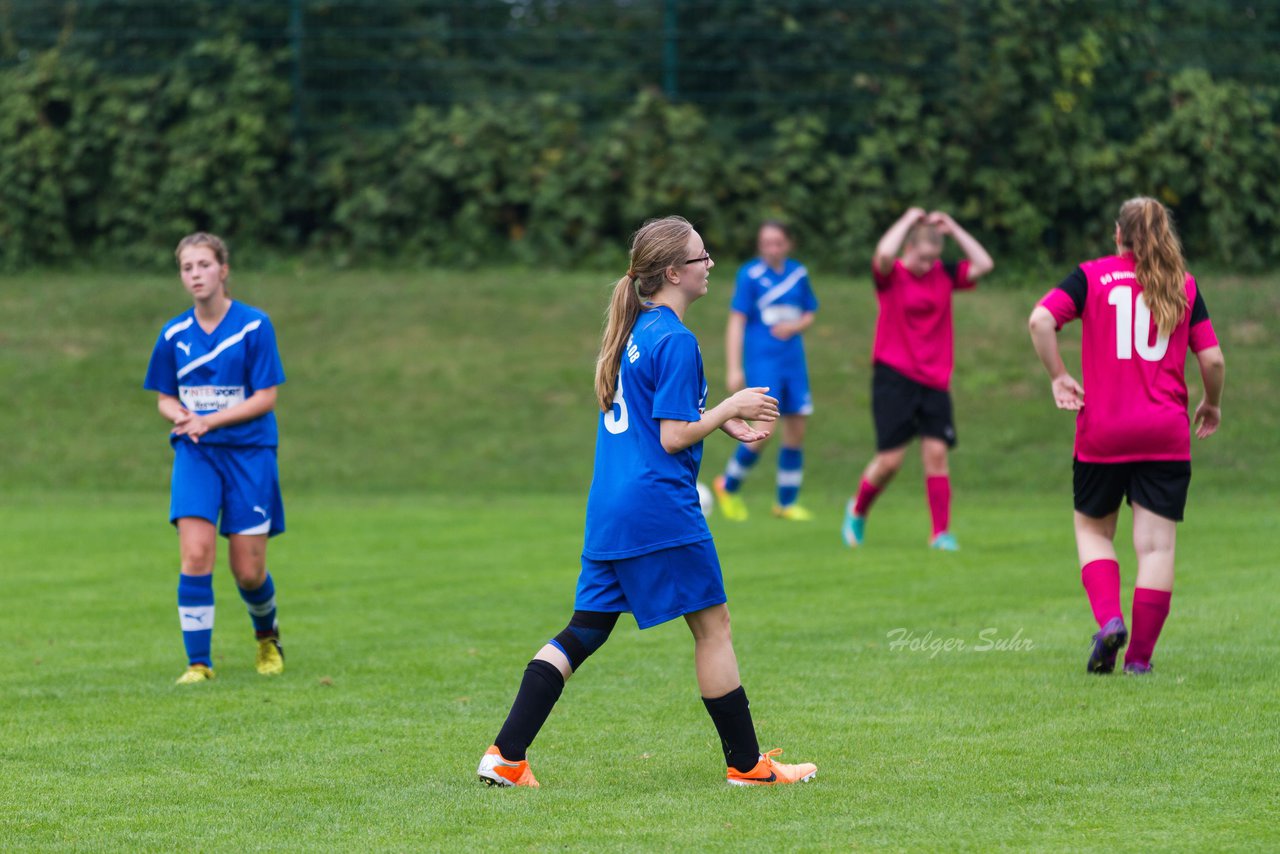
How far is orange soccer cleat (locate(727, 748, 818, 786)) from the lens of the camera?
5.32 m

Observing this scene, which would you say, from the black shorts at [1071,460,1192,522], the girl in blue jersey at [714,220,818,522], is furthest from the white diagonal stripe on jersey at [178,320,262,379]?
the girl in blue jersey at [714,220,818,522]

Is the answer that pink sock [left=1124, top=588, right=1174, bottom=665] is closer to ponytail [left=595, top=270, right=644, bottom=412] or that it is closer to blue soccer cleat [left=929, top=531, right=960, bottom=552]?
ponytail [left=595, top=270, right=644, bottom=412]

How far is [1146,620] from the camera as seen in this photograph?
701cm

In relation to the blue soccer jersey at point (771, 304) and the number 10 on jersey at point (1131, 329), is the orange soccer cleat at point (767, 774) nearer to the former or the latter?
the number 10 on jersey at point (1131, 329)

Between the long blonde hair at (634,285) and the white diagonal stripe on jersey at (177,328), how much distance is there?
9.93ft

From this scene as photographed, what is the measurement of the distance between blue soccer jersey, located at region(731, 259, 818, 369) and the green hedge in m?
7.83

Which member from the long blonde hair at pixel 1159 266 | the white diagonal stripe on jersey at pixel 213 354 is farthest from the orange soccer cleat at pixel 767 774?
the white diagonal stripe on jersey at pixel 213 354

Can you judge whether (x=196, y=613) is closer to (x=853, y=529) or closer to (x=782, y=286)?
(x=853, y=529)

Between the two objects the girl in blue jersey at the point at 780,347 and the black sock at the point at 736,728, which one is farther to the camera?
the girl in blue jersey at the point at 780,347

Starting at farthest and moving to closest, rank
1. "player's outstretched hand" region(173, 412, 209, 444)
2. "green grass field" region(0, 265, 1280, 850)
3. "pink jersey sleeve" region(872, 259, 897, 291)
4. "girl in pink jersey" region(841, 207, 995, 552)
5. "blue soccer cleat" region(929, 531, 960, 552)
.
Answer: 1. "blue soccer cleat" region(929, 531, 960, 552)
2. "girl in pink jersey" region(841, 207, 995, 552)
3. "pink jersey sleeve" region(872, 259, 897, 291)
4. "player's outstretched hand" region(173, 412, 209, 444)
5. "green grass field" region(0, 265, 1280, 850)

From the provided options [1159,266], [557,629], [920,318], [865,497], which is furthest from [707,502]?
[1159,266]

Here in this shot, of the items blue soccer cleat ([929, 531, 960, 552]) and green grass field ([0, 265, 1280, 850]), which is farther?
blue soccer cleat ([929, 531, 960, 552])

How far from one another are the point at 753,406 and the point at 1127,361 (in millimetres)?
2601

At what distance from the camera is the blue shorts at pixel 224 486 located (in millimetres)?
7426
